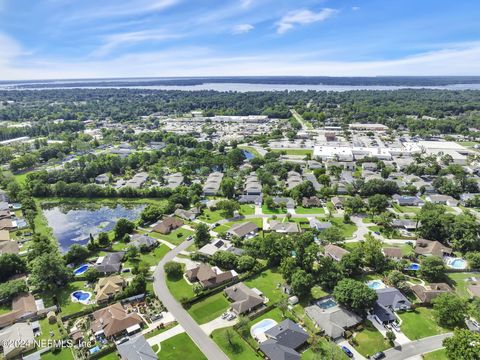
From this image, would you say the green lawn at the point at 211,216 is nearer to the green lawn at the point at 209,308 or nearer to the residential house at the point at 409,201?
the green lawn at the point at 209,308

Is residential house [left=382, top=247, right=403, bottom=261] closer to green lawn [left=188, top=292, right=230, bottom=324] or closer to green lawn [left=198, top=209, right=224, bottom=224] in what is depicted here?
green lawn [left=188, top=292, right=230, bottom=324]

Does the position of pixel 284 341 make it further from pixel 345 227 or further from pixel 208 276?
pixel 345 227

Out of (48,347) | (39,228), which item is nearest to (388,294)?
(48,347)

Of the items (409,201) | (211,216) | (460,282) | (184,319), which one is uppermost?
(409,201)

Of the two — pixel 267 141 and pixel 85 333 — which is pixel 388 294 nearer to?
pixel 85 333

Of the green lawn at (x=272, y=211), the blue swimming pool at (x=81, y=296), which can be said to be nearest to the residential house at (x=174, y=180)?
the green lawn at (x=272, y=211)

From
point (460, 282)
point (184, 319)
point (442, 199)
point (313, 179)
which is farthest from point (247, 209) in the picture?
point (442, 199)

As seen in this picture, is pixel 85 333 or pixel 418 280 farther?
pixel 418 280
